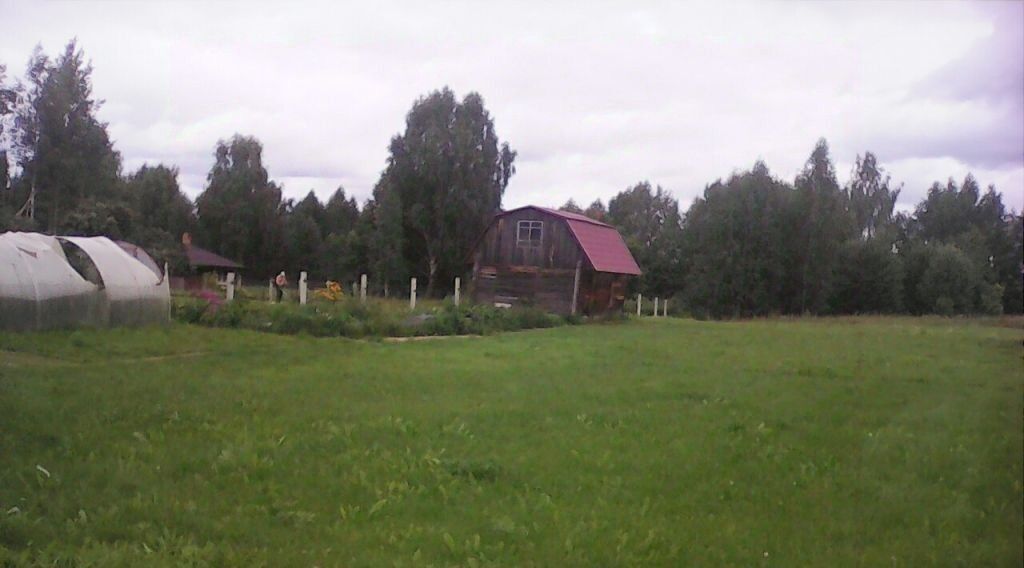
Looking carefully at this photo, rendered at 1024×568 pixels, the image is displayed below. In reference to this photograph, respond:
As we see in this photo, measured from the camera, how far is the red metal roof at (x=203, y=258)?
8211 millimetres

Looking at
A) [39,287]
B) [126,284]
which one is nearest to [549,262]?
[126,284]

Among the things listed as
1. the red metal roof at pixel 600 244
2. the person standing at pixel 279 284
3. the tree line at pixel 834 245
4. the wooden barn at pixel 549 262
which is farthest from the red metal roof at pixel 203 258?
the red metal roof at pixel 600 244

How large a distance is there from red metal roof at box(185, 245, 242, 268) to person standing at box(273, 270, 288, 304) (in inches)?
59.9

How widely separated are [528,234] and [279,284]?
913 inches

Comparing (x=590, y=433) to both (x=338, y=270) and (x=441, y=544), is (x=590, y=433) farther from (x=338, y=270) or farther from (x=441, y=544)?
(x=338, y=270)

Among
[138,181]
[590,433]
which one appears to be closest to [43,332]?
[138,181]

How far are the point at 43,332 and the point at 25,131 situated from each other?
2805mm

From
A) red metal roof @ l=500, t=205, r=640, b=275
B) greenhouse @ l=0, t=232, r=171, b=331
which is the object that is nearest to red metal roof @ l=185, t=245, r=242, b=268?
greenhouse @ l=0, t=232, r=171, b=331

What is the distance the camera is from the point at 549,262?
1309 inches

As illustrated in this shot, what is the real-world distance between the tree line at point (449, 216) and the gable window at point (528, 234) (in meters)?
14.4

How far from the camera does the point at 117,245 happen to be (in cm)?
839

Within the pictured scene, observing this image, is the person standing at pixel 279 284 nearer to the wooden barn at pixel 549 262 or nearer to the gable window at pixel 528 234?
the wooden barn at pixel 549 262

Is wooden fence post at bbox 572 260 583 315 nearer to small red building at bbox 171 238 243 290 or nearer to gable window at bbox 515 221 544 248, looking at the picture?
gable window at bbox 515 221 544 248

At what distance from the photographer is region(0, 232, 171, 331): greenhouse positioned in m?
7.98
